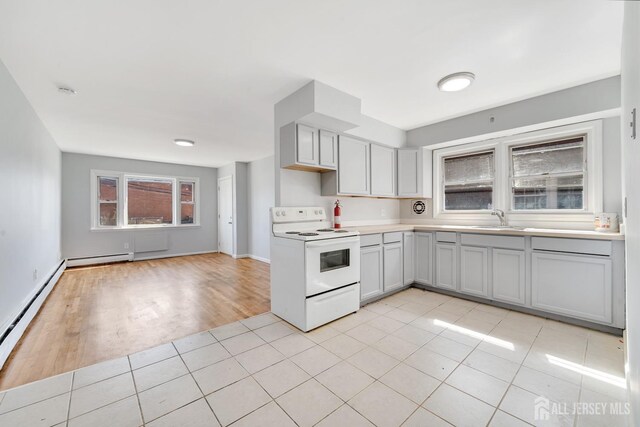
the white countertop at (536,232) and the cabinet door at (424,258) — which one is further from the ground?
the white countertop at (536,232)

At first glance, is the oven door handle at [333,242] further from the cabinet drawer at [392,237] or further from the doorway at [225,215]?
the doorway at [225,215]

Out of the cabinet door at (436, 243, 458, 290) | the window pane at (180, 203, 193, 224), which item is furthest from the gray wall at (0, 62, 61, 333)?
the cabinet door at (436, 243, 458, 290)

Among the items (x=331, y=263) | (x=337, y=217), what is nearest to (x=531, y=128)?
(x=337, y=217)

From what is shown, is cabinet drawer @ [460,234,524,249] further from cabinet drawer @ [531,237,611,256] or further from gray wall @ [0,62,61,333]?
gray wall @ [0,62,61,333]

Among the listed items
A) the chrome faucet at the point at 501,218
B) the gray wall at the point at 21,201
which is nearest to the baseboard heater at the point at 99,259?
the gray wall at the point at 21,201

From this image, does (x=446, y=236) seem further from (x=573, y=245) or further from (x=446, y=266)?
(x=573, y=245)

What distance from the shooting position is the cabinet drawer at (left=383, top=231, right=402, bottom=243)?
11.0 feet

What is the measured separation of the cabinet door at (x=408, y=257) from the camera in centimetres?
360

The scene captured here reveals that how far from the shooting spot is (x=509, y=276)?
2.94 meters

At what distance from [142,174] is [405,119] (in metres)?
5.97

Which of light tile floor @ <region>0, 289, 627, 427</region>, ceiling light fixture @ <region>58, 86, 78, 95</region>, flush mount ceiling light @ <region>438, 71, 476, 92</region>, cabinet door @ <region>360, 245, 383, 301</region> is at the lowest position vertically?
light tile floor @ <region>0, 289, 627, 427</region>

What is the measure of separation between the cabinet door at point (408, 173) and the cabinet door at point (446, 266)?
36.4 inches

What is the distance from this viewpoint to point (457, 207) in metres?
4.00

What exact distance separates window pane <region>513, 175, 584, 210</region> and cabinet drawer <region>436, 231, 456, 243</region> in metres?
0.94
